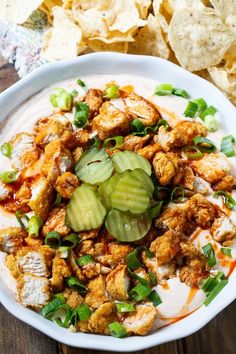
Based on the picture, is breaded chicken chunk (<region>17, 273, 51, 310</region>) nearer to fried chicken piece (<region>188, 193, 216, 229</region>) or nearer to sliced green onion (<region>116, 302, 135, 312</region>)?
sliced green onion (<region>116, 302, 135, 312</region>)

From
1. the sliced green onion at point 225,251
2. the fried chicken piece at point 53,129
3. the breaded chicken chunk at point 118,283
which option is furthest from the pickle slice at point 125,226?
the fried chicken piece at point 53,129

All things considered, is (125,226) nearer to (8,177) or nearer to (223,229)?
(223,229)

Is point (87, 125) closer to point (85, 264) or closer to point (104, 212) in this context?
point (104, 212)

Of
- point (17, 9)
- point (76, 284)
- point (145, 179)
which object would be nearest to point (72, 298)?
point (76, 284)

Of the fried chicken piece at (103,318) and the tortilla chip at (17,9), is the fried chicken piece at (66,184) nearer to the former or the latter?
the fried chicken piece at (103,318)

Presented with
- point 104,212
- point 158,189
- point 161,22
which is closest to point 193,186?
point 158,189

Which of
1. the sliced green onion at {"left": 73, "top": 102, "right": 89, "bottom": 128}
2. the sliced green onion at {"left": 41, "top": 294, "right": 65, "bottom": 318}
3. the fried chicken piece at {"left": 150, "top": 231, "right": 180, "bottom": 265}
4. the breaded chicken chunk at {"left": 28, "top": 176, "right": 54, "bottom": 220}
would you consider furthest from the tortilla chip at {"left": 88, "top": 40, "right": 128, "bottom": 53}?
the sliced green onion at {"left": 41, "top": 294, "right": 65, "bottom": 318}

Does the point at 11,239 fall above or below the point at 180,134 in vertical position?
above
